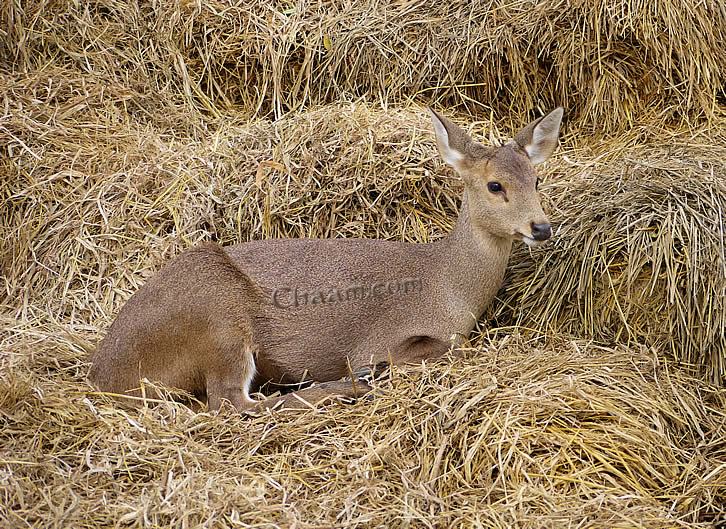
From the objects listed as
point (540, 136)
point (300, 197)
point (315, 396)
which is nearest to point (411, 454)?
point (315, 396)

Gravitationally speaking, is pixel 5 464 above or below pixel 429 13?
below

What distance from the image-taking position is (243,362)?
5.32 metres

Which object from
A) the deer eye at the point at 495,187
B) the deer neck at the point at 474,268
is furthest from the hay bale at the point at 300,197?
Result: the deer eye at the point at 495,187

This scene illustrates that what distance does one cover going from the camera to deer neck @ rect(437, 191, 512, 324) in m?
5.64

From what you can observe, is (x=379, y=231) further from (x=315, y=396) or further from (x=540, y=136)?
(x=315, y=396)

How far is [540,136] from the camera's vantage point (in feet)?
18.9

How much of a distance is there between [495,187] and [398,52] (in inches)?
87.1

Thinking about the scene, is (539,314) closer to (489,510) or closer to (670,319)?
(670,319)

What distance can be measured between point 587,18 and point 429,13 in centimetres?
118

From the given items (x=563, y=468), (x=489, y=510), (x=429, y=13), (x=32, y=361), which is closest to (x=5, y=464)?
(x=32, y=361)

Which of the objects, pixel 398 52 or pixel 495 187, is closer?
pixel 495 187

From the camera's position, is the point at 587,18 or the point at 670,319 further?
the point at 587,18

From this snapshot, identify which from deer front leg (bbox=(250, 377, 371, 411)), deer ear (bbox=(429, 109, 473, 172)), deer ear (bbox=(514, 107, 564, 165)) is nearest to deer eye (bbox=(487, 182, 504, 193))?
deer ear (bbox=(429, 109, 473, 172))

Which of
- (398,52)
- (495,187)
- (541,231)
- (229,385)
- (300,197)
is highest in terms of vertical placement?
(398,52)
